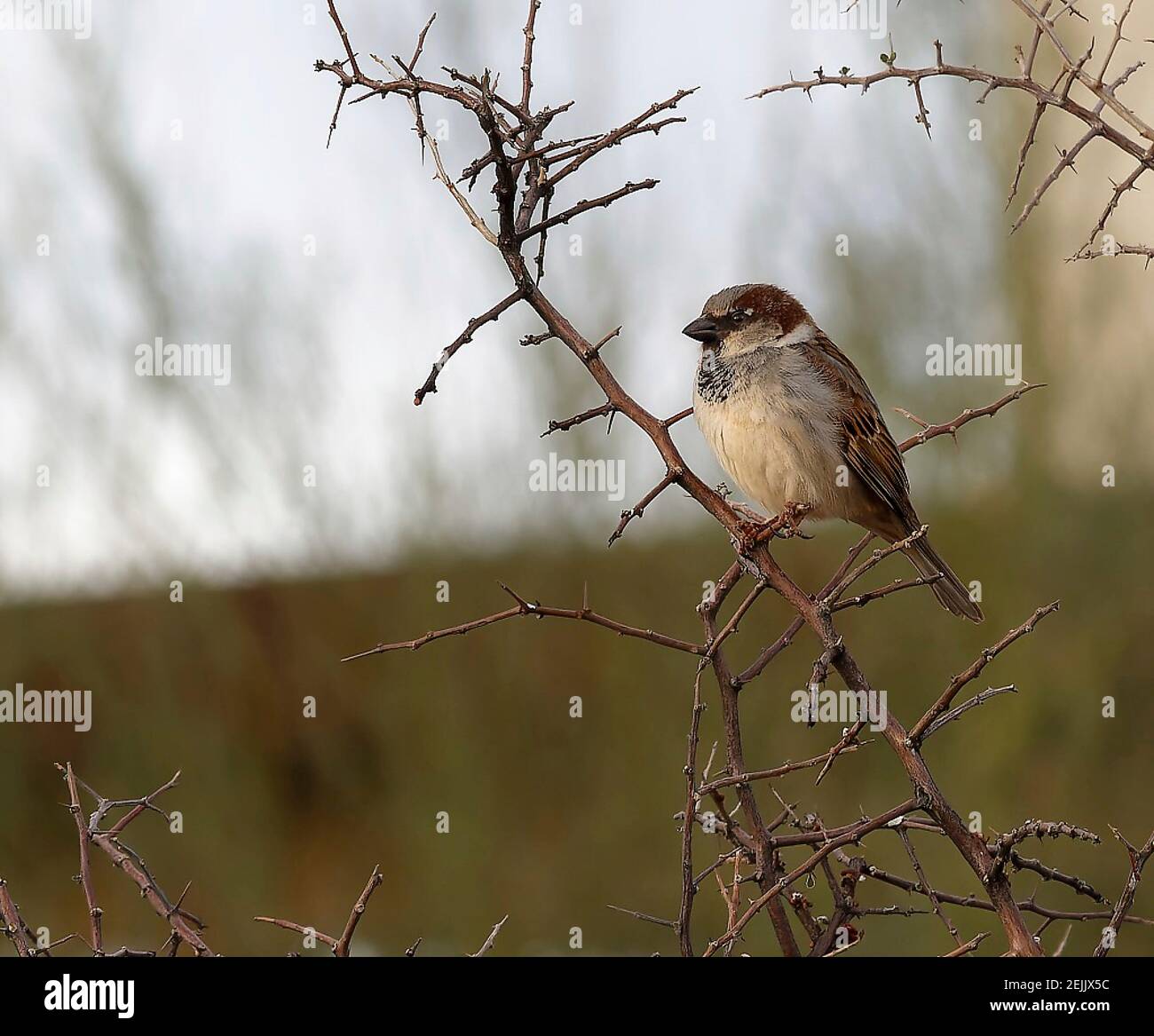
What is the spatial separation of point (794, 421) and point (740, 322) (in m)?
0.36

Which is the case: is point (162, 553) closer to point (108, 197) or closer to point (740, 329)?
point (108, 197)

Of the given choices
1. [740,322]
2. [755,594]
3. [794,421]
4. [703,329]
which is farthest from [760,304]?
[755,594]

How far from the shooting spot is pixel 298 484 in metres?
5.66

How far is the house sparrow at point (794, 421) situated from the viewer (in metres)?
3.28

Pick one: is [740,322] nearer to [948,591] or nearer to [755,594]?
[948,591]

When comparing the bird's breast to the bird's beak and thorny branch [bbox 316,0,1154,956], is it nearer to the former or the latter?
the bird's beak

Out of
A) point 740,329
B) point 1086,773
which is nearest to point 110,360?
point 740,329

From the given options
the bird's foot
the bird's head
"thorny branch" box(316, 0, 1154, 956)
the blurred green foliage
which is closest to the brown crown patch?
the bird's head

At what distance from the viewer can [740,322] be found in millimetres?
3451

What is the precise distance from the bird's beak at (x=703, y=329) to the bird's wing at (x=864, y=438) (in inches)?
11.4

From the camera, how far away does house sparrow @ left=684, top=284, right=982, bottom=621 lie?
10.8 ft

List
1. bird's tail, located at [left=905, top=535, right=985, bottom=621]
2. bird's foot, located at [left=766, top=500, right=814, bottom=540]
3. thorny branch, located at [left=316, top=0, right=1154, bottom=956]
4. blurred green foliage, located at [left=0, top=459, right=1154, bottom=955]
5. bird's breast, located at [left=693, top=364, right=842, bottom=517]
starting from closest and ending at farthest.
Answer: thorny branch, located at [left=316, top=0, right=1154, bottom=956], bird's foot, located at [left=766, top=500, right=814, bottom=540], bird's breast, located at [left=693, top=364, right=842, bottom=517], bird's tail, located at [left=905, top=535, right=985, bottom=621], blurred green foliage, located at [left=0, top=459, right=1154, bottom=955]

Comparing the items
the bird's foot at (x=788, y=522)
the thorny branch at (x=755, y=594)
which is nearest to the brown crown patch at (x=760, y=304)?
the bird's foot at (x=788, y=522)

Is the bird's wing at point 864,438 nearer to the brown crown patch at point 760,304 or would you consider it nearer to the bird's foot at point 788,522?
the brown crown patch at point 760,304
